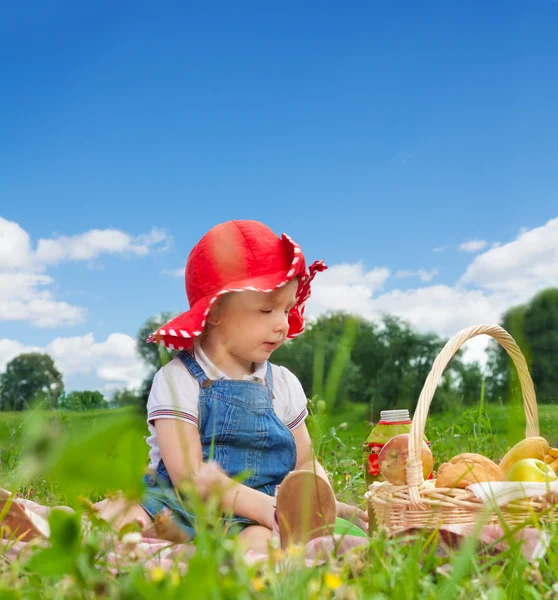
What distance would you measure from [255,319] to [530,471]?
105cm

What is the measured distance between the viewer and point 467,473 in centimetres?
199

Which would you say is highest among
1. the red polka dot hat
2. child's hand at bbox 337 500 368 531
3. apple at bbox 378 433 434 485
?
the red polka dot hat

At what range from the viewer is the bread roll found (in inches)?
79.4

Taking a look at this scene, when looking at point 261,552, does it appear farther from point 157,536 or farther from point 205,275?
point 205,275

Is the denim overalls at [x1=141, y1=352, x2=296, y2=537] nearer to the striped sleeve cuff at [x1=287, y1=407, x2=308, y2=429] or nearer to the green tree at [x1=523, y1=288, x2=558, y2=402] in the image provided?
the striped sleeve cuff at [x1=287, y1=407, x2=308, y2=429]

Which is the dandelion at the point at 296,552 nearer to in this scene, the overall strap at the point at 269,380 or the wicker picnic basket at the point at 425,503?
the wicker picnic basket at the point at 425,503

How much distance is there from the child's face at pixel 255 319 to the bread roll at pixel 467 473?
29.9 inches

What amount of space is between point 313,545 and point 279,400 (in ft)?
3.54

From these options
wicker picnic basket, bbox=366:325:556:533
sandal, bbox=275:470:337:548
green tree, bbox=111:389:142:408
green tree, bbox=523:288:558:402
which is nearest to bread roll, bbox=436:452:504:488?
wicker picnic basket, bbox=366:325:556:533

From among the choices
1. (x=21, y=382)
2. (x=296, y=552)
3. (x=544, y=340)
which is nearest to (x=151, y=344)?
(x=21, y=382)

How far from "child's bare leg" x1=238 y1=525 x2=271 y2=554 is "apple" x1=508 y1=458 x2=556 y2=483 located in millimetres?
794

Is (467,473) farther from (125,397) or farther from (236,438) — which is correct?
(125,397)

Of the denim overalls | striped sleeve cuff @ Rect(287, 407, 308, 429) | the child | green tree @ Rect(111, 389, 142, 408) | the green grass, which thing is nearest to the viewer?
the green grass

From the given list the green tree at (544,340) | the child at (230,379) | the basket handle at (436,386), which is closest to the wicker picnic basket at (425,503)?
the basket handle at (436,386)
